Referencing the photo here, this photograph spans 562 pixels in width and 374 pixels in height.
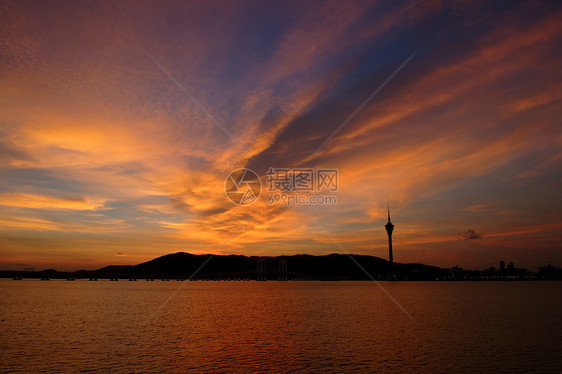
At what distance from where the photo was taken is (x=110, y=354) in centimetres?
4381

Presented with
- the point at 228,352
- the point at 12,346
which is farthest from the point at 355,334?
the point at 12,346

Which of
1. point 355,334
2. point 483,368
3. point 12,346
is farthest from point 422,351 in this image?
point 12,346

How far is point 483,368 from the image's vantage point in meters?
38.8

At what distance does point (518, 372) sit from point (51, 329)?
2406 inches

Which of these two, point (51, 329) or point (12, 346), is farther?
point (51, 329)

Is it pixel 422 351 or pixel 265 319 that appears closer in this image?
pixel 422 351

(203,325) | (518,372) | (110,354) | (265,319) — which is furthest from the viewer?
(265,319)

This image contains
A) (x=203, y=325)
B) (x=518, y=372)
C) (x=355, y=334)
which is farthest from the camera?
(x=203, y=325)

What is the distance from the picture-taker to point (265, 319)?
8169 cm

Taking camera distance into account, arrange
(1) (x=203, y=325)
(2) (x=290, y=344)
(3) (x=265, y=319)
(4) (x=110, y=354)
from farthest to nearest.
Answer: (3) (x=265, y=319), (1) (x=203, y=325), (2) (x=290, y=344), (4) (x=110, y=354)

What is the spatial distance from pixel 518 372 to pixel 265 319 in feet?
168

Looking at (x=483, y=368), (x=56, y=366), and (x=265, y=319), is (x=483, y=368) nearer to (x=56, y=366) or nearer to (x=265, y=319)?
(x=56, y=366)

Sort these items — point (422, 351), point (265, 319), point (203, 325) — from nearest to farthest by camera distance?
point (422, 351) → point (203, 325) → point (265, 319)

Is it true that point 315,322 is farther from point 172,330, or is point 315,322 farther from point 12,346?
point 12,346
